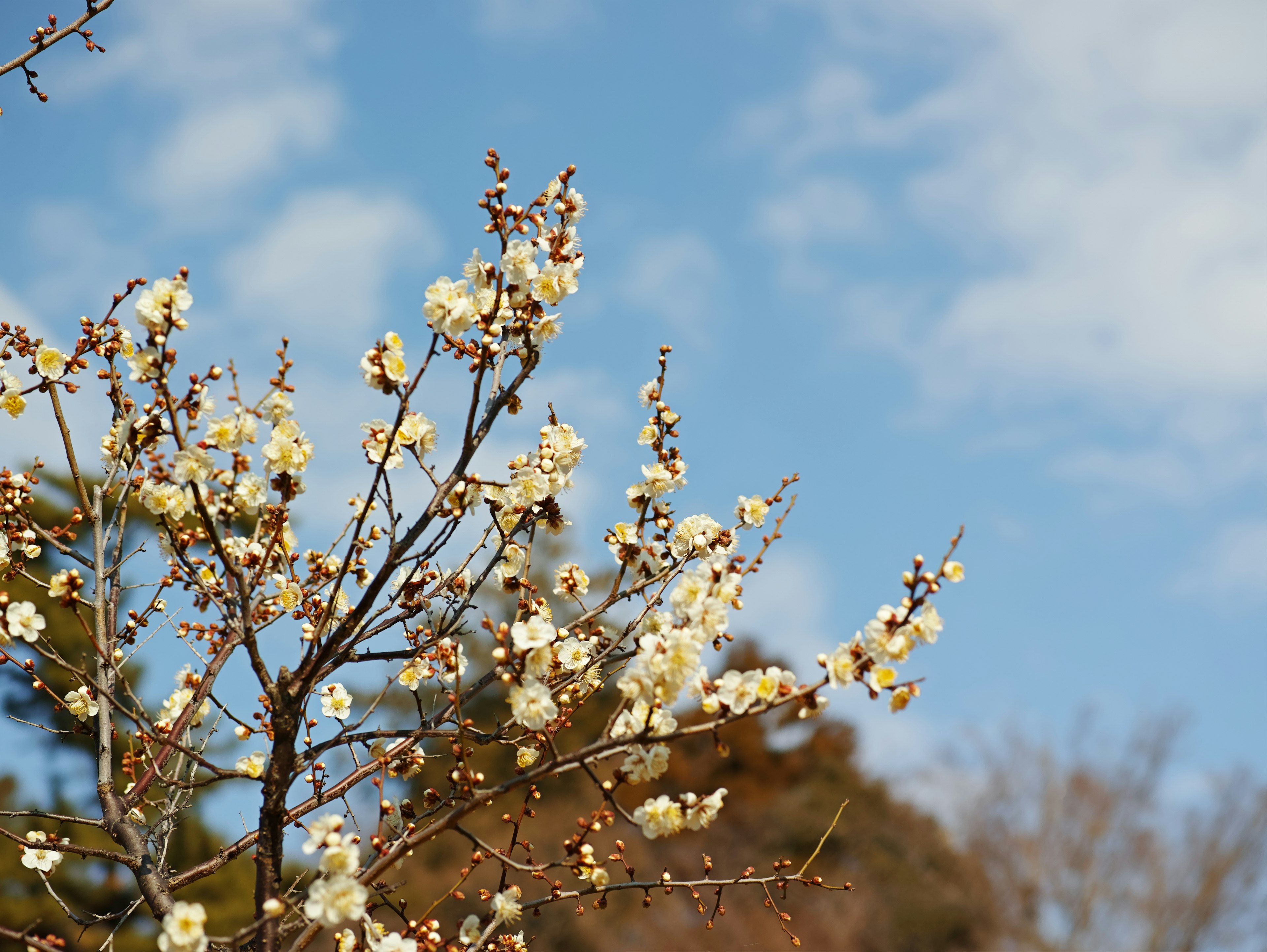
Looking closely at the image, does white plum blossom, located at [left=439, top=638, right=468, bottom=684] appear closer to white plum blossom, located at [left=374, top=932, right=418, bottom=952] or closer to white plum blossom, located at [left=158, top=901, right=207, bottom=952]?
white plum blossom, located at [left=374, top=932, right=418, bottom=952]

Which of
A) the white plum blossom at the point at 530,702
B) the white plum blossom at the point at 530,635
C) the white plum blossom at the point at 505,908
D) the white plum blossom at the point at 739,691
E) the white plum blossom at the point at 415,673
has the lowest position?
the white plum blossom at the point at 505,908

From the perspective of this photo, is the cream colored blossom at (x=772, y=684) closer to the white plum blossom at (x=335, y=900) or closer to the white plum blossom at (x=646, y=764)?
the white plum blossom at (x=646, y=764)

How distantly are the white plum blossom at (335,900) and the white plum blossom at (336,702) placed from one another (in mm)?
969

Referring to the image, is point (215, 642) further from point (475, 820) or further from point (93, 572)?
point (475, 820)

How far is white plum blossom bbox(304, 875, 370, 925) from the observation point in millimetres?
1835

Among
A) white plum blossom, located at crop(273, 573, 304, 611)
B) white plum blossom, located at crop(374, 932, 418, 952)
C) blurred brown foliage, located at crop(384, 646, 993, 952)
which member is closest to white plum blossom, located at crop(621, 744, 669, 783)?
white plum blossom, located at crop(374, 932, 418, 952)

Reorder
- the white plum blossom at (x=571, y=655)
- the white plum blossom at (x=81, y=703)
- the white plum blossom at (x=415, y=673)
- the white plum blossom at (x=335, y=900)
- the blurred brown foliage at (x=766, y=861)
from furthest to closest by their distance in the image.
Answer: the blurred brown foliage at (x=766, y=861)
the white plum blossom at (x=81, y=703)
the white plum blossom at (x=415, y=673)
the white plum blossom at (x=571, y=655)
the white plum blossom at (x=335, y=900)

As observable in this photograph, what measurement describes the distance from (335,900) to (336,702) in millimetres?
1077

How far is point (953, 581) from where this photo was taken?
Answer: 6.61 ft

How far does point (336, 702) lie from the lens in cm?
287

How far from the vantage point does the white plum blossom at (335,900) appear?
183 cm

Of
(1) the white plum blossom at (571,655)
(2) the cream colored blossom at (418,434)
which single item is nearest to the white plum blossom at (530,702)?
(1) the white plum blossom at (571,655)

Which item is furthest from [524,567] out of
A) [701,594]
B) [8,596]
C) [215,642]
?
[8,596]

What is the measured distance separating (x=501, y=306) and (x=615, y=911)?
15.7 metres
